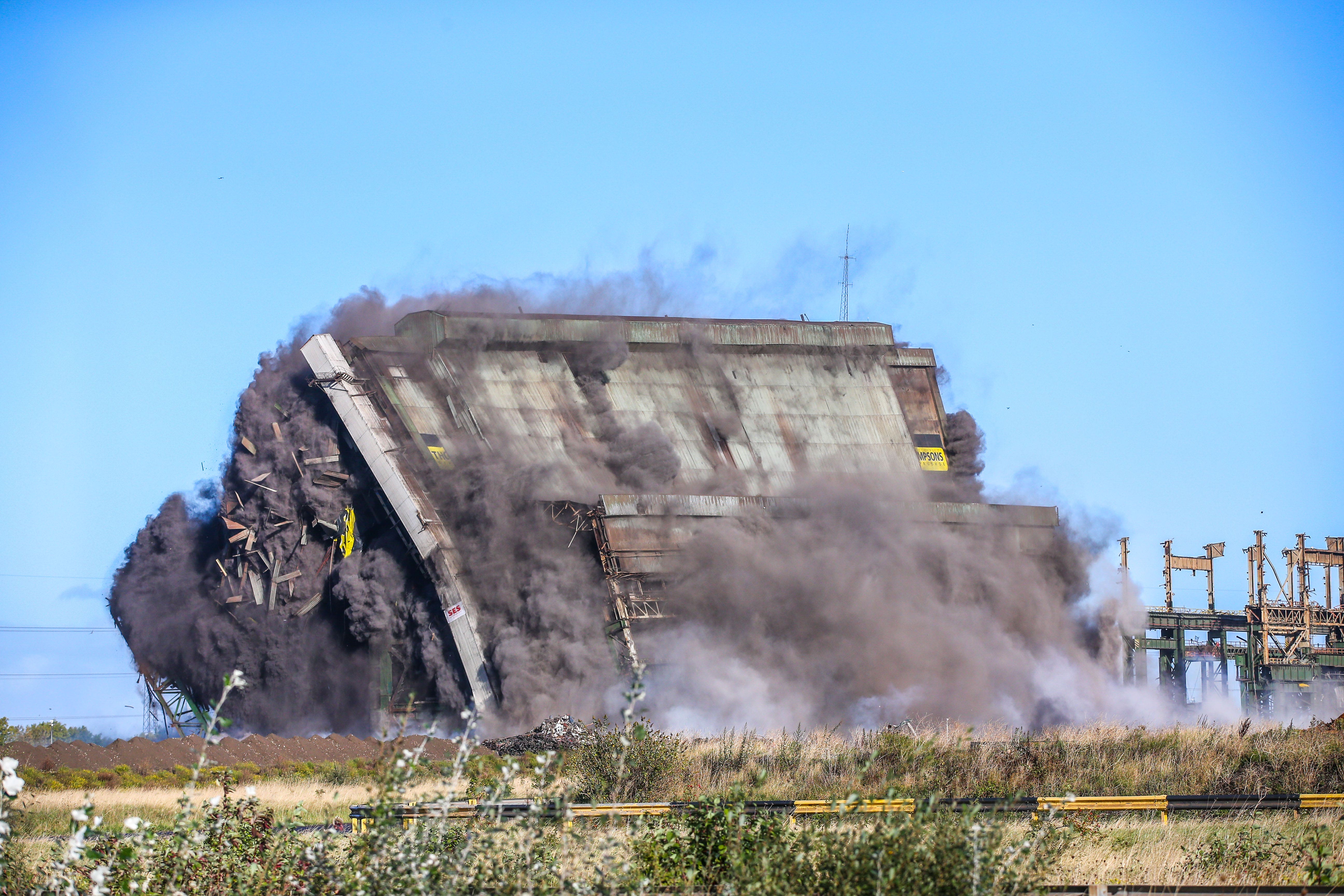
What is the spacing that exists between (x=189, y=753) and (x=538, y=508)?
1470cm

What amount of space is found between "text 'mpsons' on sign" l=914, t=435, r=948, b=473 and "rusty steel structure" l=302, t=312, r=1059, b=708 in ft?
0.21

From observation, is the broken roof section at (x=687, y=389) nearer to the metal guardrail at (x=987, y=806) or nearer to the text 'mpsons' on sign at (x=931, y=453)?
the text 'mpsons' on sign at (x=931, y=453)

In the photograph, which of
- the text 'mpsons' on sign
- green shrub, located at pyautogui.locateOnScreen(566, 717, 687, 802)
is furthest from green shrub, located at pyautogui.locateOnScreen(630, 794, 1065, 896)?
the text 'mpsons' on sign

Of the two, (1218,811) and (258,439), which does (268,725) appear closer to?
(258,439)

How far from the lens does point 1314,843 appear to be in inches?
485

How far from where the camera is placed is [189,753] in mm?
28031

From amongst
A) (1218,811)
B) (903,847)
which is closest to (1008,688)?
(1218,811)

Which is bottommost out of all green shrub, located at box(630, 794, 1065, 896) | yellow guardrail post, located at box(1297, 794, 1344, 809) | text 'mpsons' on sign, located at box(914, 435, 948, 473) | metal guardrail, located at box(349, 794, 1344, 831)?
green shrub, located at box(630, 794, 1065, 896)

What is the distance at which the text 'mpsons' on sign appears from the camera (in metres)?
48.1

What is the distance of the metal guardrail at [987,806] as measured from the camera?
47.0 feet

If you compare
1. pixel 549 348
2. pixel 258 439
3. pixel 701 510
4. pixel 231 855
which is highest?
A: pixel 549 348

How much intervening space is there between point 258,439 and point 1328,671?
63035mm

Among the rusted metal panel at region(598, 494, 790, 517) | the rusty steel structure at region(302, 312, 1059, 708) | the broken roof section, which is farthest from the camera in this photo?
the broken roof section

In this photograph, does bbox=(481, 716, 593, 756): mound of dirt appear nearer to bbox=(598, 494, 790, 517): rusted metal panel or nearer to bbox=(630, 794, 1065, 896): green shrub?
bbox=(598, 494, 790, 517): rusted metal panel
